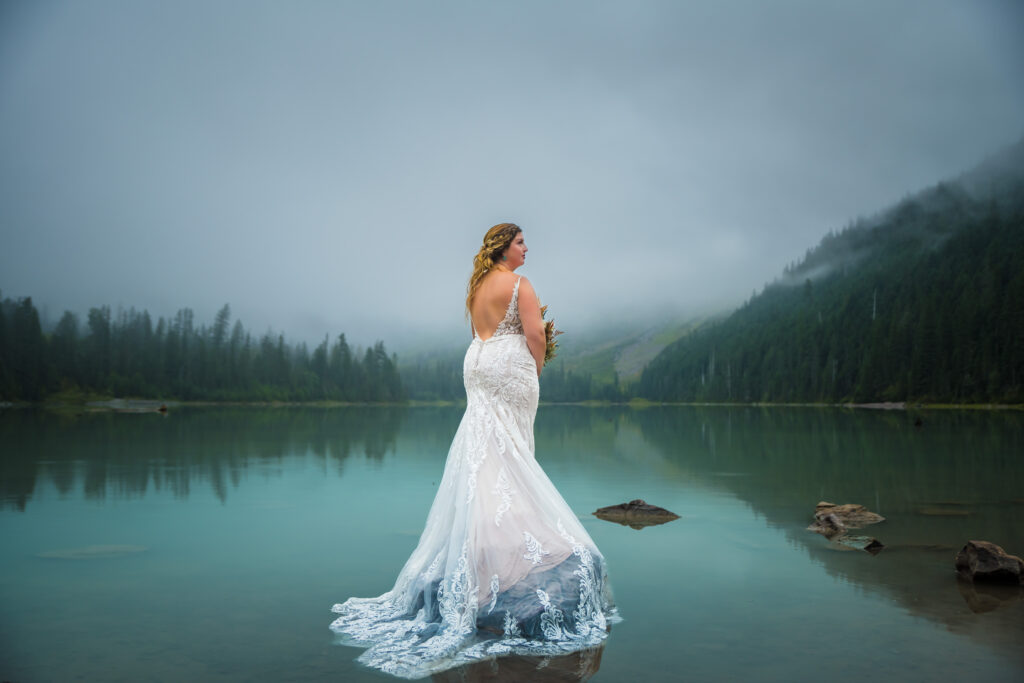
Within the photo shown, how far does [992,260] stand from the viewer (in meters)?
133

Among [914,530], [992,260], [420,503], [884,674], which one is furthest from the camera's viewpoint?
[992,260]

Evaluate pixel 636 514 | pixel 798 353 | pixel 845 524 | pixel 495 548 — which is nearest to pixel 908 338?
pixel 798 353

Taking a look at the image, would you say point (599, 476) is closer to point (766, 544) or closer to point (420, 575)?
point (766, 544)

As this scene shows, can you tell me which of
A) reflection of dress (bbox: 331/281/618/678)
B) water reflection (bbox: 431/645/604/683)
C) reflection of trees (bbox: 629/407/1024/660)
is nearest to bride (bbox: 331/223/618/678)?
reflection of dress (bbox: 331/281/618/678)

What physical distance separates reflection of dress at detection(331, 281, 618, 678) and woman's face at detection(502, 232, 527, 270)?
386 mm

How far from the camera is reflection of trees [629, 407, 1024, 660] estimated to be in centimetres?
674

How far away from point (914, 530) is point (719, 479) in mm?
6418

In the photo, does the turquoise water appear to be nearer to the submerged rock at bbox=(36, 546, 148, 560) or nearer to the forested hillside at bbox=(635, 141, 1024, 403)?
the submerged rock at bbox=(36, 546, 148, 560)

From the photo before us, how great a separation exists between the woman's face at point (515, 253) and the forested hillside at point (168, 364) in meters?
120

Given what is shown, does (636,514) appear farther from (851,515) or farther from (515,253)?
(515,253)

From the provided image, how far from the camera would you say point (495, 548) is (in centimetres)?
578

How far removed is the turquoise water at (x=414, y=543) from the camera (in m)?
4.99

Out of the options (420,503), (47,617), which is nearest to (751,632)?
(47,617)

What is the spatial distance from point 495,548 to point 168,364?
153 metres
